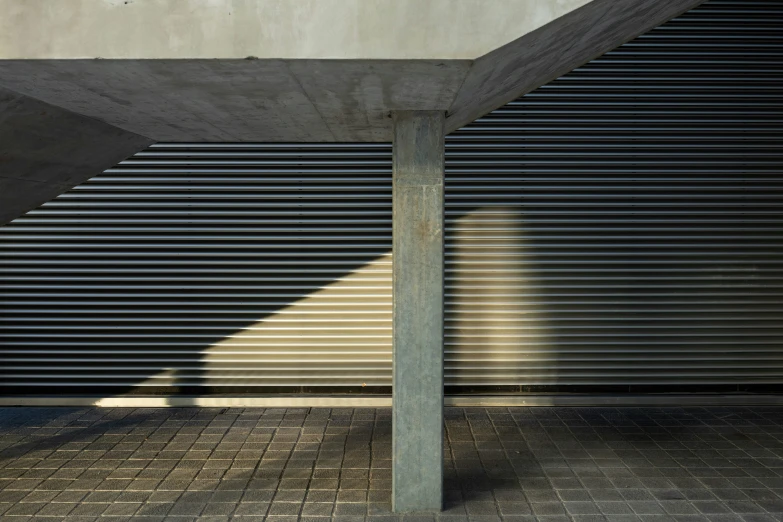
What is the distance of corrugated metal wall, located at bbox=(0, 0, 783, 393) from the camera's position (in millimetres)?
7656

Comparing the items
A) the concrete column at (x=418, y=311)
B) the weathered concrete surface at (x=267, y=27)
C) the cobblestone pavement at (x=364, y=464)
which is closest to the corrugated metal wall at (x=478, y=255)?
the cobblestone pavement at (x=364, y=464)

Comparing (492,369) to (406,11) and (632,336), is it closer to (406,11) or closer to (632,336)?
(632,336)

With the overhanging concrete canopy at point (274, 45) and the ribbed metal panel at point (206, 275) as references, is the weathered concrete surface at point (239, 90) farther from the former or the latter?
the ribbed metal panel at point (206, 275)

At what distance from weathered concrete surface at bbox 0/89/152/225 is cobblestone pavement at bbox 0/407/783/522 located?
222 centimetres

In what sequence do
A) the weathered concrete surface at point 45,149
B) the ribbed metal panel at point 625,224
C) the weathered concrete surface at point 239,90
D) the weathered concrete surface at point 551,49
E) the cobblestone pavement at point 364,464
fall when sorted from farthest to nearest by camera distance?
the ribbed metal panel at point 625,224, the cobblestone pavement at point 364,464, the weathered concrete surface at point 45,149, the weathered concrete surface at point 551,49, the weathered concrete surface at point 239,90

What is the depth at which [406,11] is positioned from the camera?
3934 mm

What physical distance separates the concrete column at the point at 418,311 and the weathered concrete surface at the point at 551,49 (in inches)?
15.7

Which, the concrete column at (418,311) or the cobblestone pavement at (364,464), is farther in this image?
the cobblestone pavement at (364,464)

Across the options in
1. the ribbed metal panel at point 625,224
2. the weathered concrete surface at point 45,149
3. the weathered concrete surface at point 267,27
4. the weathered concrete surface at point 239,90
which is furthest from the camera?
the ribbed metal panel at point 625,224

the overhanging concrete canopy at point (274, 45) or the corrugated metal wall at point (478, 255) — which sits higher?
the overhanging concrete canopy at point (274, 45)

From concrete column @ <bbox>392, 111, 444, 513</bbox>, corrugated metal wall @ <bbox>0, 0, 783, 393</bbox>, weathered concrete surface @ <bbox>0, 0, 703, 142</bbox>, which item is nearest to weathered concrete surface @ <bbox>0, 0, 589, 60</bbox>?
weathered concrete surface @ <bbox>0, 0, 703, 142</bbox>

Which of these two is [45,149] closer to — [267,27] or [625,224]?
[267,27]

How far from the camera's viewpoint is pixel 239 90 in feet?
14.5

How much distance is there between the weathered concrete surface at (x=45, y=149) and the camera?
15.5 feet
